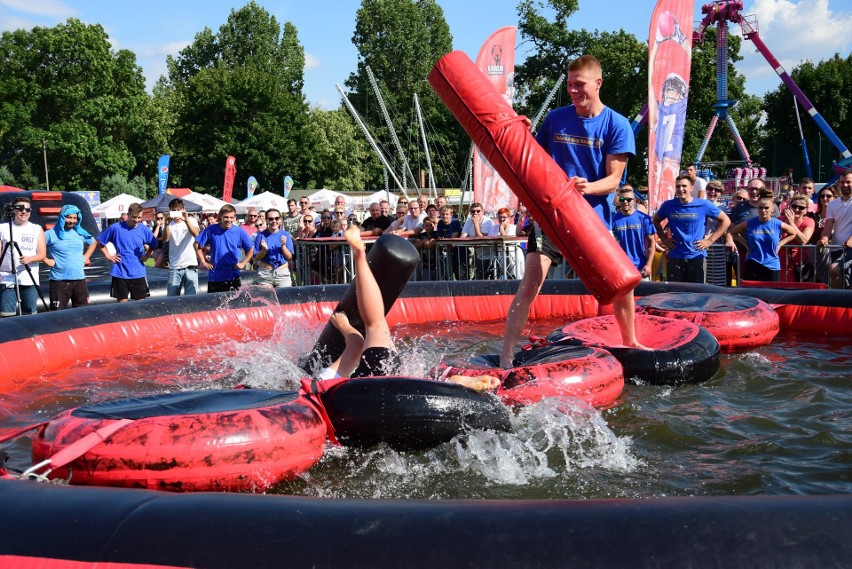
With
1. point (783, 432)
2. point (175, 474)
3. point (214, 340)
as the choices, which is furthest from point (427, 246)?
point (175, 474)

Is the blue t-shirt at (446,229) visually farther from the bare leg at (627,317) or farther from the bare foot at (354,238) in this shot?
the bare foot at (354,238)

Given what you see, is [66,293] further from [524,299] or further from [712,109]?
[712,109]

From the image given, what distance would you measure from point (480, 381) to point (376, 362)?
0.57m

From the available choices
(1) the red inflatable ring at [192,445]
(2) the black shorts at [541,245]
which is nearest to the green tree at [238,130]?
(2) the black shorts at [541,245]

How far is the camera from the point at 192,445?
3.02 metres

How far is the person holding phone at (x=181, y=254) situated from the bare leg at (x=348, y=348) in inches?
211

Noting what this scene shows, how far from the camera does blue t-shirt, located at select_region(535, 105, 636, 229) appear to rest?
4918 mm

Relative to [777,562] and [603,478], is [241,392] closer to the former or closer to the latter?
[603,478]

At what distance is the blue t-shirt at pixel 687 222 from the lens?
8.46 metres

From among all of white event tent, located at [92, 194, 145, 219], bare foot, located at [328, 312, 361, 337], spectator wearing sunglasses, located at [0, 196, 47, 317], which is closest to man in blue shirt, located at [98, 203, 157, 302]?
spectator wearing sunglasses, located at [0, 196, 47, 317]

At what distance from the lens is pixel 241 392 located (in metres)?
3.67

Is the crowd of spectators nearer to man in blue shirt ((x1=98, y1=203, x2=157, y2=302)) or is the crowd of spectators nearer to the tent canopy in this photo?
man in blue shirt ((x1=98, y1=203, x2=157, y2=302))

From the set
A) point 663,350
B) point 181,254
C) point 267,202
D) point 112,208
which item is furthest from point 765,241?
point 112,208

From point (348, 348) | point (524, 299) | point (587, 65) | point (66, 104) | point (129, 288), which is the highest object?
point (66, 104)
